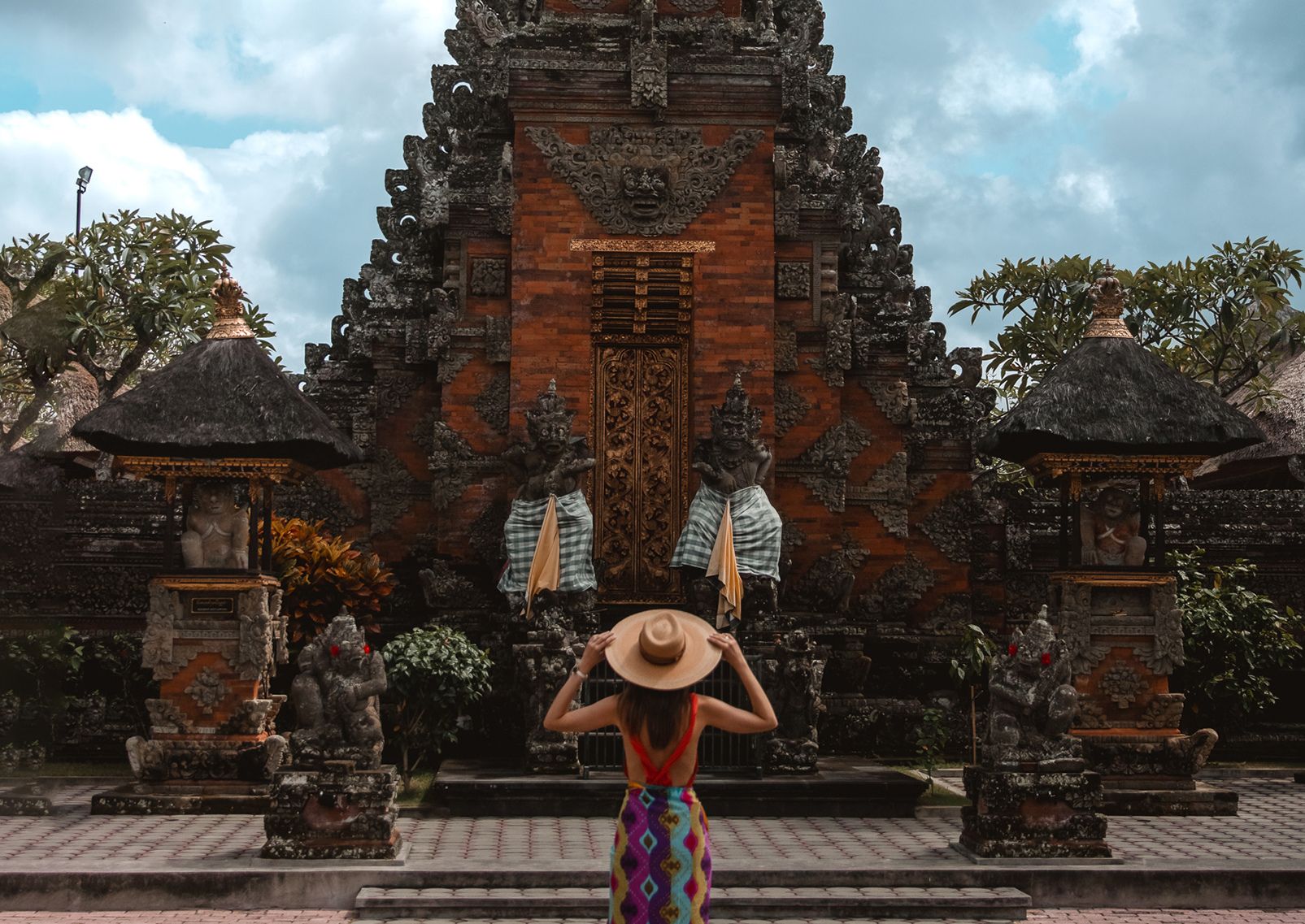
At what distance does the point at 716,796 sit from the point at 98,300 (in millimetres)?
15677

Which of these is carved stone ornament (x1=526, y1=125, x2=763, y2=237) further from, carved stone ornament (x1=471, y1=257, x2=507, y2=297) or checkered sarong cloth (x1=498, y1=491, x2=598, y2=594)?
checkered sarong cloth (x1=498, y1=491, x2=598, y2=594)

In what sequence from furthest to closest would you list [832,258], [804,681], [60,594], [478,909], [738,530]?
[832,258] < [60,594] < [738,530] < [804,681] < [478,909]

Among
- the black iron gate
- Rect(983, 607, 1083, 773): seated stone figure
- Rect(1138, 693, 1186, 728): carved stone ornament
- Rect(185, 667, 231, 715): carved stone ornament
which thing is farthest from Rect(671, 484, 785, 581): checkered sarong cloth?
Rect(185, 667, 231, 715): carved stone ornament

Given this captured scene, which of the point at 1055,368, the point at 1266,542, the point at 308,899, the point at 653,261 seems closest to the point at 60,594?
the point at 653,261

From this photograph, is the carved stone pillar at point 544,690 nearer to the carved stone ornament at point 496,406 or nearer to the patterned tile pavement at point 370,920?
the carved stone ornament at point 496,406

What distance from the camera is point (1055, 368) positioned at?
45.5ft

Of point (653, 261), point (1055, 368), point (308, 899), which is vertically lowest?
point (308, 899)

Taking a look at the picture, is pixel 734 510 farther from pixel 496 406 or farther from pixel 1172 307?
pixel 1172 307

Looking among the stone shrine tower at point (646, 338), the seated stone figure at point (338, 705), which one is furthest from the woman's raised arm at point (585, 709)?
the stone shrine tower at point (646, 338)

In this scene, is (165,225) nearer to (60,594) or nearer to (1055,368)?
(60,594)

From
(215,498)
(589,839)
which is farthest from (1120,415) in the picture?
(215,498)

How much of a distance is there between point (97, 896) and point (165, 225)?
A: 18.7 metres

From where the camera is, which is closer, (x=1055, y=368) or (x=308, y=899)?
(x=308, y=899)

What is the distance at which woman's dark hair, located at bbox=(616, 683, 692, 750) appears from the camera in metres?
6.31
